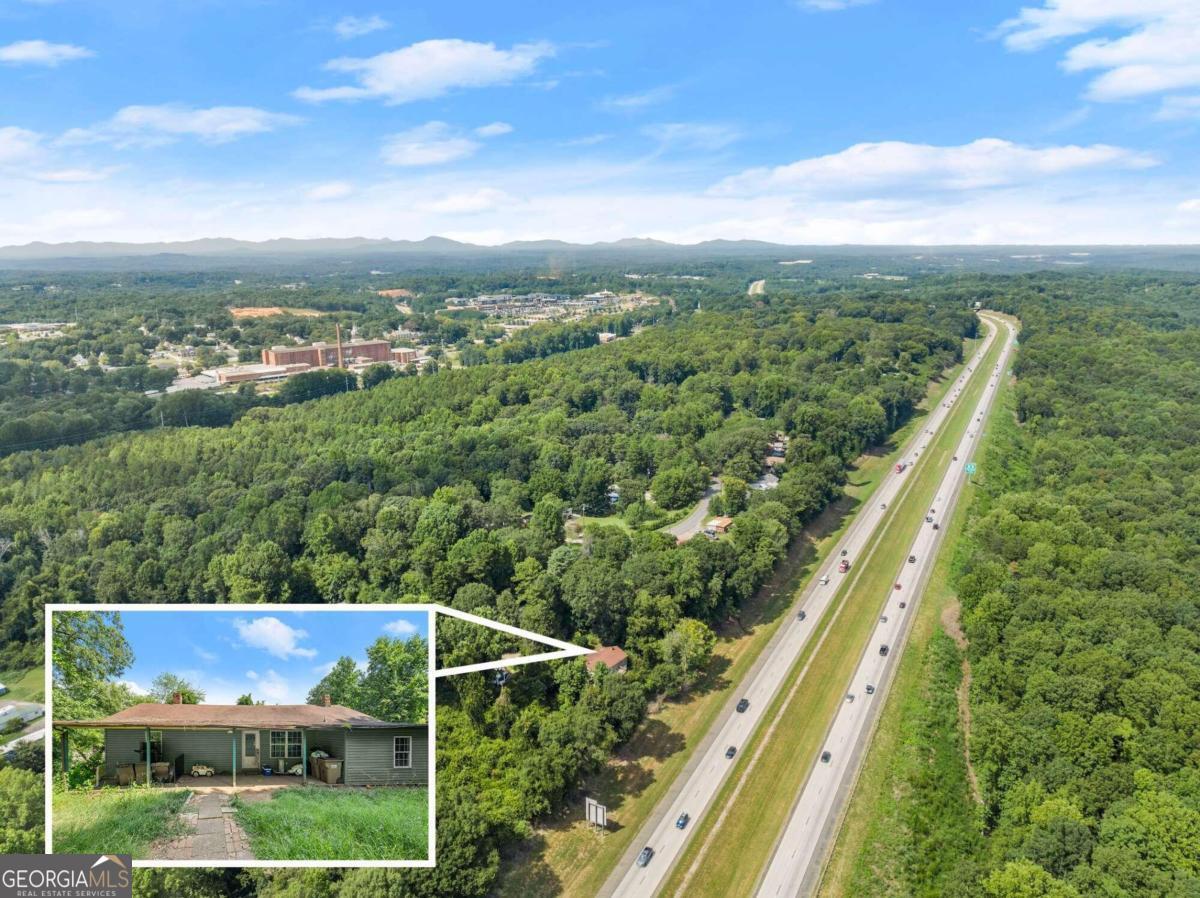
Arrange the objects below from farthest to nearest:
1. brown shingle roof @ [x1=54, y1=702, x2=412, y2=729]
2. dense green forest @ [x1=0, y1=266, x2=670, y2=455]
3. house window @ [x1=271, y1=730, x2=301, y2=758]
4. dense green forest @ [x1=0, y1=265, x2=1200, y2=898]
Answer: dense green forest @ [x1=0, y1=266, x2=670, y2=455], dense green forest @ [x1=0, y1=265, x2=1200, y2=898], house window @ [x1=271, y1=730, x2=301, y2=758], brown shingle roof @ [x1=54, y1=702, x2=412, y2=729]

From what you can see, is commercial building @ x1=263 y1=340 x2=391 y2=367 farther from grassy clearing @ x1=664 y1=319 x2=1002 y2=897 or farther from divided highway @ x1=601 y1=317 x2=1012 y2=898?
grassy clearing @ x1=664 y1=319 x2=1002 y2=897

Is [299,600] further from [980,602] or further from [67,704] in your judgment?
[980,602]

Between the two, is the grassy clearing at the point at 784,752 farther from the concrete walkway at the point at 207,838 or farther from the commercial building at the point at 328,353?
the commercial building at the point at 328,353

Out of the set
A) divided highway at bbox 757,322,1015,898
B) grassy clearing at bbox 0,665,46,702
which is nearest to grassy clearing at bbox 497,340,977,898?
divided highway at bbox 757,322,1015,898

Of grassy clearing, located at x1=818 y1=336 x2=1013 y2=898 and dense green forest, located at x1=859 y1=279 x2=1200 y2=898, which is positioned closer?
dense green forest, located at x1=859 y1=279 x2=1200 y2=898

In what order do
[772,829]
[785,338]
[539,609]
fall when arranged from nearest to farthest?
1. [772,829]
2. [539,609]
3. [785,338]

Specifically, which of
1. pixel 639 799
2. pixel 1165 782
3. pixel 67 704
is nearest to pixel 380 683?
pixel 67 704
